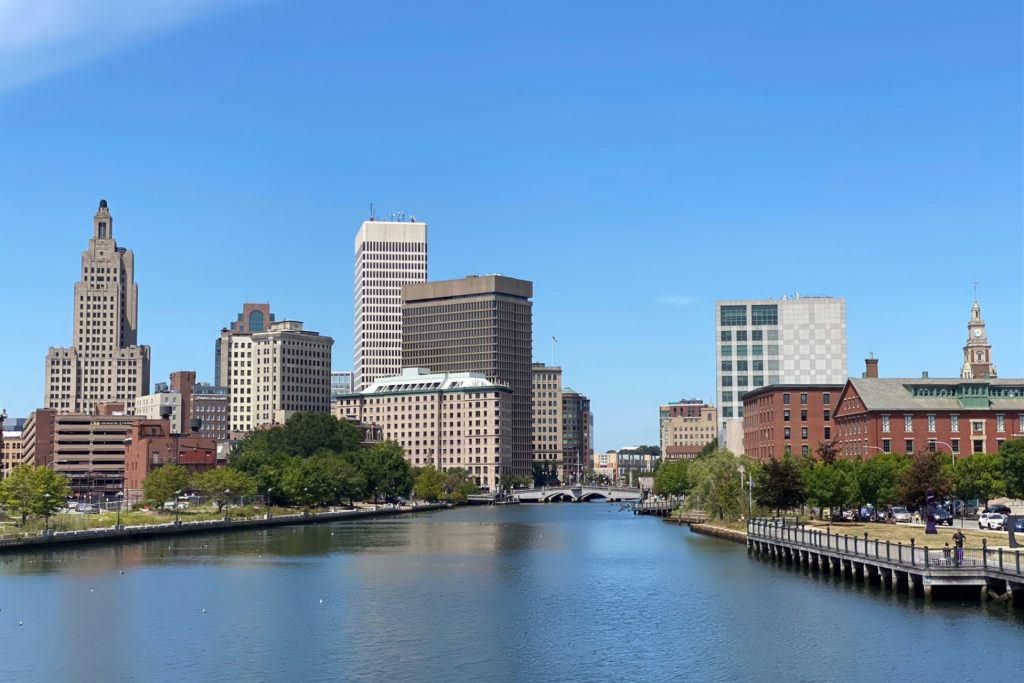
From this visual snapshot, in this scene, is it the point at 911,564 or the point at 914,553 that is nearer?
the point at 911,564

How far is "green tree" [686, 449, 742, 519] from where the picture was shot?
559ft

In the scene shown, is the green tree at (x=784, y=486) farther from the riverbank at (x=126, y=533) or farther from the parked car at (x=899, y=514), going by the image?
the riverbank at (x=126, y=533)

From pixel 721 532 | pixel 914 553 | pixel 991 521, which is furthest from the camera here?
pixel 721 532

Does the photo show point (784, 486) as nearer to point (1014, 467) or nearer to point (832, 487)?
point (832, 487)

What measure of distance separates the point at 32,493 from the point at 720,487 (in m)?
94.2

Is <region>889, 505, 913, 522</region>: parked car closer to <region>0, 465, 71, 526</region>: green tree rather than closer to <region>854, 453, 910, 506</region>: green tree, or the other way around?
<region>854, 453, 910, 506</region>: green tree

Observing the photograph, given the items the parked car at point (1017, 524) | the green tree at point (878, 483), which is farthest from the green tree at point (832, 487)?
the parked car at point (1017, 524)

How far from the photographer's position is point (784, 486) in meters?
148

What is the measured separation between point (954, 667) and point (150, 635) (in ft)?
155

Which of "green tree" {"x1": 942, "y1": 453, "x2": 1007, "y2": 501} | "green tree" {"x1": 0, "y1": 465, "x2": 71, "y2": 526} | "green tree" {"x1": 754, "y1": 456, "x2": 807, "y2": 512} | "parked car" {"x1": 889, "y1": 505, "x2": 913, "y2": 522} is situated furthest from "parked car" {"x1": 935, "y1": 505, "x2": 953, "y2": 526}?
"green tree" {"x1": 0, "y1": 465, "x2": 71, "y2": 526}

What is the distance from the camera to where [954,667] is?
2445 inches

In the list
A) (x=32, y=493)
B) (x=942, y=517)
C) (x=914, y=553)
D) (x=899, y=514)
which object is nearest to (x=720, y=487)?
(x=899, y=514)

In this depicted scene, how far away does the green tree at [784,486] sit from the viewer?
148 meters

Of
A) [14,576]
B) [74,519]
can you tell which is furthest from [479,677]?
[74,519]
